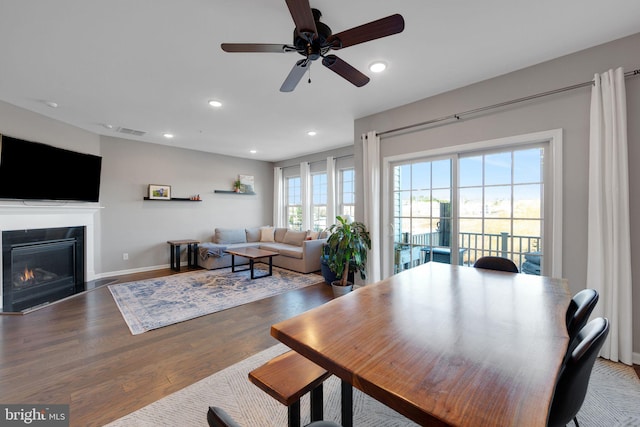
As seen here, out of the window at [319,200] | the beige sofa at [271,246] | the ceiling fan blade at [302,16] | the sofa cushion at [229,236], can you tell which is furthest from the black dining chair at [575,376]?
the sofa cushion at [229,236]

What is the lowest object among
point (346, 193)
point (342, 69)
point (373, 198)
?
point (373, 198)

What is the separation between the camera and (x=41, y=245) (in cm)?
369

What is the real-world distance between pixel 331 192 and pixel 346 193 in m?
0.34

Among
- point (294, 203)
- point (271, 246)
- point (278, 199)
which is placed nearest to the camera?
point (271, 246)

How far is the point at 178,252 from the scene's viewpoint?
208 inches

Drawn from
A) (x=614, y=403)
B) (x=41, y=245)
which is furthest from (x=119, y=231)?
(x=614, y=403)

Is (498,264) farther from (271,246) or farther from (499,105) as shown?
(271,246)

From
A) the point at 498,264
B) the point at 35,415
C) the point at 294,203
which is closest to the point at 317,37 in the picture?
the point at 498,264

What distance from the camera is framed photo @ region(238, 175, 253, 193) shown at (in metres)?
6.75

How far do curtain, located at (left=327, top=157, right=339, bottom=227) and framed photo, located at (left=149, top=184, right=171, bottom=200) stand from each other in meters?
3.45

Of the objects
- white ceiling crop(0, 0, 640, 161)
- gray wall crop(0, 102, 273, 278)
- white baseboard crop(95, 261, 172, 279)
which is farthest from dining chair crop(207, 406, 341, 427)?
white baseboard crop(95, 261, 172, 279)

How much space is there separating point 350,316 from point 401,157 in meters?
2.81

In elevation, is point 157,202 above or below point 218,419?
above

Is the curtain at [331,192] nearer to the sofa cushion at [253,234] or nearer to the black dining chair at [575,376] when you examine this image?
the sofa cushion at [253,234]
